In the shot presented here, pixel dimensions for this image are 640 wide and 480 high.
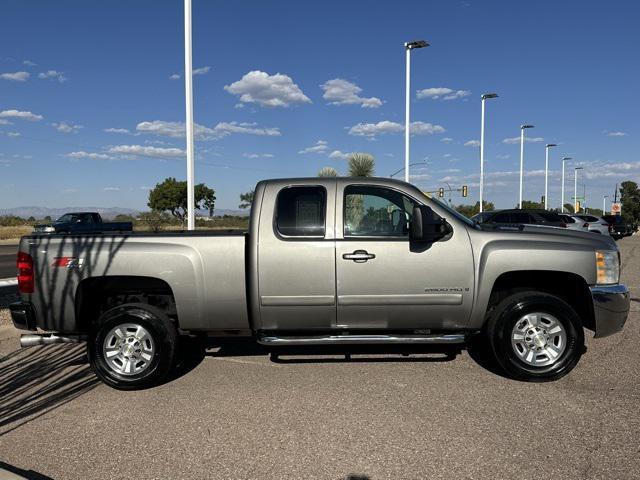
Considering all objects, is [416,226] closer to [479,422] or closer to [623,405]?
[479,422]

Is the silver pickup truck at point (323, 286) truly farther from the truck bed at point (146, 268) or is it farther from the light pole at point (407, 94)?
Answer: the light pole at point (407, 94)

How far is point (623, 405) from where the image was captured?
4145mm

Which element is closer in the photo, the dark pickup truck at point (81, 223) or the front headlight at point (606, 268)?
the front headlight at point (606, 268)

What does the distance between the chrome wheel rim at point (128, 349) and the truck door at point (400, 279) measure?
73.0 inches

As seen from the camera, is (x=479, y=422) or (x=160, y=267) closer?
(x=479, y=422)

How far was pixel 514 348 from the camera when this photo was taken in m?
4.76

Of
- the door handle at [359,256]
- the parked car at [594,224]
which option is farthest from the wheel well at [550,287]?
the parked car at [594,224]

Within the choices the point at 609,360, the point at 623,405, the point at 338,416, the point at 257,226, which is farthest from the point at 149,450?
the point at 609,360

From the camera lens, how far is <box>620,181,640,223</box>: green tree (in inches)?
2972

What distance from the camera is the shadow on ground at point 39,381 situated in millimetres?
4207

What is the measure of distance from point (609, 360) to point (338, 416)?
10.7ft

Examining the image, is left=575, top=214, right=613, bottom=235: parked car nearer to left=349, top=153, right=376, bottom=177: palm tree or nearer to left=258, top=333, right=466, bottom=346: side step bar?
left=349, top=153, right=376, bottom=177: palm tree

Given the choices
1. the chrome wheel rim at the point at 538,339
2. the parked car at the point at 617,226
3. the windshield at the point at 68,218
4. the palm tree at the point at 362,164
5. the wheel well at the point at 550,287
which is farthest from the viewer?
the parked car at the point at 617,226

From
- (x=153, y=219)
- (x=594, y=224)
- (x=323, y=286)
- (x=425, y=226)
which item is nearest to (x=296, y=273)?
(x=323, y=286)
